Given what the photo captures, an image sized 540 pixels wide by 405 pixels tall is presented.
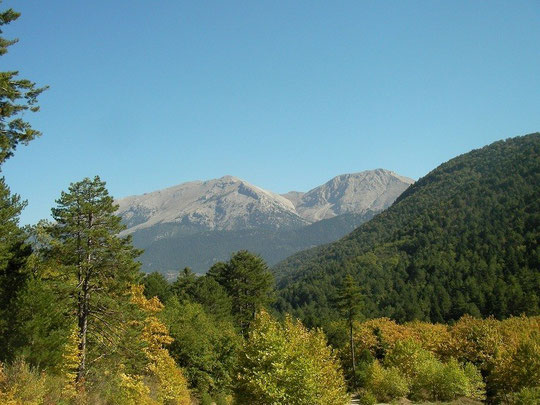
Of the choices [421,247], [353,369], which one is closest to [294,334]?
[353,369]

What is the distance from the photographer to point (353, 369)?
62406mm

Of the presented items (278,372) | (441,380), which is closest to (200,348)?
(441,380)

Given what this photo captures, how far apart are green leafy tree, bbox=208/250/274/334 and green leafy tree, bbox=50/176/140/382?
40765 mm

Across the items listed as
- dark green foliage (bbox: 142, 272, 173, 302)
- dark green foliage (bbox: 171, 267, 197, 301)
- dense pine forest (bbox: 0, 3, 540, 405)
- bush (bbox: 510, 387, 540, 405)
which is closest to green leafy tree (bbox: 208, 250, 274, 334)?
dense pine forest (bbox: 0, 3, 540, 405)

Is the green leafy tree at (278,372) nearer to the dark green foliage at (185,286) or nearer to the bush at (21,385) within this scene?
the bush at (21,385)

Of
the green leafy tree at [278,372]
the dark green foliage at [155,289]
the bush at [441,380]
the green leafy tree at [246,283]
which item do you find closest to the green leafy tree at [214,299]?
the green leafy tree at [246,283]

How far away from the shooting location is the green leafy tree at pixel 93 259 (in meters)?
24.5

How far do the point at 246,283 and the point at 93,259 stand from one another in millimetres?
44729

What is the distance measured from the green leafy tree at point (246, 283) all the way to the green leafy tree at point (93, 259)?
40.8 m

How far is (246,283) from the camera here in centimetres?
6844

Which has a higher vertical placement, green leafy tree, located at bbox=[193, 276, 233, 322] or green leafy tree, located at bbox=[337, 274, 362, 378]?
green leafy tree, located at bbox=[193, 276, 233, 322]

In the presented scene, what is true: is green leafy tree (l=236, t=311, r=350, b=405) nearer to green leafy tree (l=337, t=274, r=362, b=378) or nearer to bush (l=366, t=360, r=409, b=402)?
bush (l=366, t=360, r=409, b=402)

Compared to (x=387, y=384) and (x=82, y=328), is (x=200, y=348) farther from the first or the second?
(x=82, y=328)

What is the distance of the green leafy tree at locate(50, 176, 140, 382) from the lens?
80.5 ft
